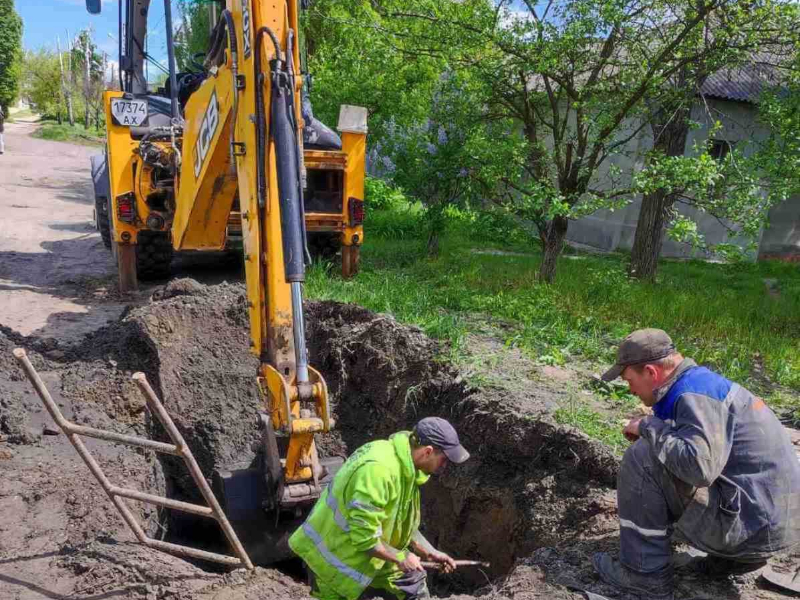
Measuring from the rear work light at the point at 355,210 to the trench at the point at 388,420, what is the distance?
1792 millimetres

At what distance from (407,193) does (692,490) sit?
813cm

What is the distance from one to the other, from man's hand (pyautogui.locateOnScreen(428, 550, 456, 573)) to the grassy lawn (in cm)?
154

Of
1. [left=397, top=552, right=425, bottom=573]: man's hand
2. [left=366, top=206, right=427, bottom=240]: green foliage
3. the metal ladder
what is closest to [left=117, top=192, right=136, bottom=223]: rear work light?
the metal ladder

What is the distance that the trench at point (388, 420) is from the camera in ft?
14.5

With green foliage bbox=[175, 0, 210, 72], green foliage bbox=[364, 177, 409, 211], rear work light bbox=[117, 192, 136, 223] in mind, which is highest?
green foliage bbox=[175, 0, 210, 72]

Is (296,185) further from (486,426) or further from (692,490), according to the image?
(692,490)

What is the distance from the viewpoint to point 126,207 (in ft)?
26.6

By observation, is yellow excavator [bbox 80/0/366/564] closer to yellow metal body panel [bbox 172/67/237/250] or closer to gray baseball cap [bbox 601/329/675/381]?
yellow metal body panel [bbox 172/67/237/250]

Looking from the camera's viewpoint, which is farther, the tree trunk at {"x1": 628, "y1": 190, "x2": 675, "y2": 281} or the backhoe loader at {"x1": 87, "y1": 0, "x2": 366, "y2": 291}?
the tree trunk at {"x1": 628, "y1": 190, "x2": 675, "y2": 281}

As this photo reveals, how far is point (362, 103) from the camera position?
1223 cm

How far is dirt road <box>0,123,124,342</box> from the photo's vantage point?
316 inches

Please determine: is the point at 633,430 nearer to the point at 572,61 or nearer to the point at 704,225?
the point at 572,61

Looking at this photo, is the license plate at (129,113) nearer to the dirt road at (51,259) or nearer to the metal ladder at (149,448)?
the dirt road at (51,259)

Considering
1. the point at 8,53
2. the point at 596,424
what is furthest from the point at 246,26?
the point at 8,53
